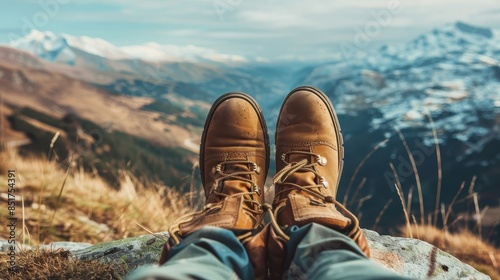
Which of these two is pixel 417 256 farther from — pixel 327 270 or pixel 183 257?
pixel 183 257

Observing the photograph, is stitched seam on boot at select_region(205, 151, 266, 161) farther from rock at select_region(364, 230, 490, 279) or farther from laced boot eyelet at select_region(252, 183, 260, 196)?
rock at select_region(364, 230, 490, 279)

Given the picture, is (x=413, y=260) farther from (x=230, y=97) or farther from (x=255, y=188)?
(x=230, y=97)

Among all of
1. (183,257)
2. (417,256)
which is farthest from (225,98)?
(183,257)

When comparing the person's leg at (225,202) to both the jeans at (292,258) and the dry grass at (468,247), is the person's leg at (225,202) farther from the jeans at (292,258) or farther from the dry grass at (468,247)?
the dry grass at (468,247)

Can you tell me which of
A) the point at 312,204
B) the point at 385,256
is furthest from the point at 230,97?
the point at 385,256

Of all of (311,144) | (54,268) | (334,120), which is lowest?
(54,268)

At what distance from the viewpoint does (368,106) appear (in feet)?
550

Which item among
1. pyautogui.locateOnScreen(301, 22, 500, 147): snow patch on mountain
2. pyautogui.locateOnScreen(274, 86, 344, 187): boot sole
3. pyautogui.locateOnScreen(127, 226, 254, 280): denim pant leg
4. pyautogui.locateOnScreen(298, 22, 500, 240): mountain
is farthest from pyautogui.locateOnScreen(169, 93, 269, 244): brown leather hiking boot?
pyautogui.locateOnScreen(301, 22, 500, 147): snow patch on mountain

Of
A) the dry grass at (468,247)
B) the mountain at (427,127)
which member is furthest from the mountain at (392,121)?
the dry grass at (468,247)

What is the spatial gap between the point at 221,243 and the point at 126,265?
0.70 metres

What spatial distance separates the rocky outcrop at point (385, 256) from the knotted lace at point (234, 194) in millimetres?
385

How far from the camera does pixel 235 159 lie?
110 inches

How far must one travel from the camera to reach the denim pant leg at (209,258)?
1298mm

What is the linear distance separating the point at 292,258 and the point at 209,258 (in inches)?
13.7
